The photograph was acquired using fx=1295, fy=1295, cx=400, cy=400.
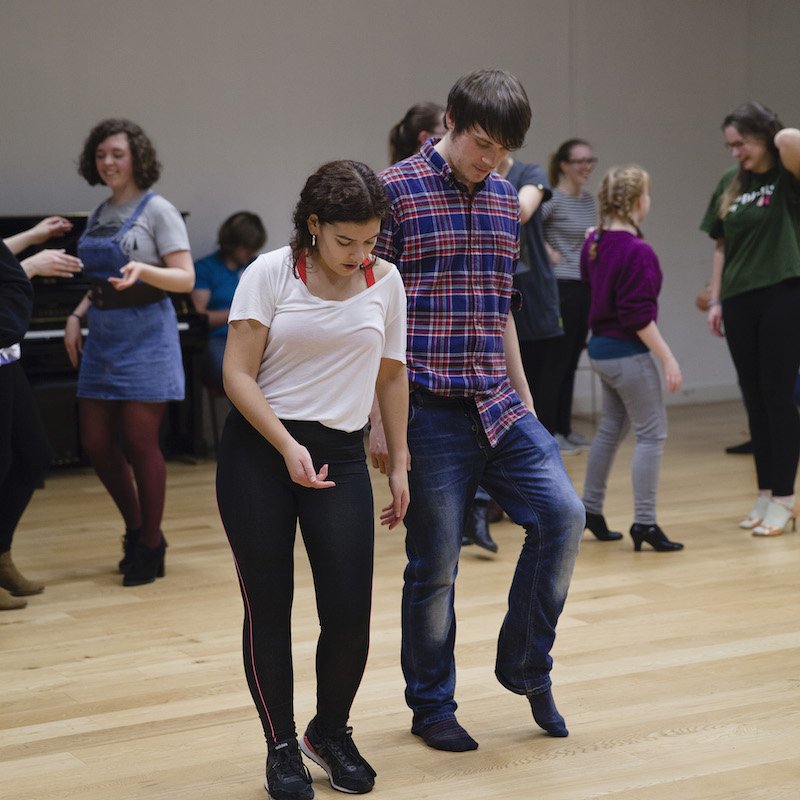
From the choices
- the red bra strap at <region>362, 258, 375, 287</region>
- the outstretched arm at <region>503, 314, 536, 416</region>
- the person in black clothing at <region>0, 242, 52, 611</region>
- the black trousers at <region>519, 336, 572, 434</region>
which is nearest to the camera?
the red bra strap at <region>362, 258, 375, 287</region>

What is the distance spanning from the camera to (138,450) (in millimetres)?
4281

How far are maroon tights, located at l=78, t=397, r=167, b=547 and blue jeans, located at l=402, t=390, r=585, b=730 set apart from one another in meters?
1.75

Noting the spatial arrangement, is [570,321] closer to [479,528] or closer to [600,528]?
[600,528]

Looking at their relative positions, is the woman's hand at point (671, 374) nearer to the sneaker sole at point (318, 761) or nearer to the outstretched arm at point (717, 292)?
the outstretched arm at point (717, 292)

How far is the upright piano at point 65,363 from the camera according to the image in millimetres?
6562

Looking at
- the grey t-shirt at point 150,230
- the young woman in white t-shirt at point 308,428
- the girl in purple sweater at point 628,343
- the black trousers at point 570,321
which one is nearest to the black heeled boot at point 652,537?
the girl in purple sweater at point 628,343

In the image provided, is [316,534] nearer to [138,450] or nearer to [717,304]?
[138,450]

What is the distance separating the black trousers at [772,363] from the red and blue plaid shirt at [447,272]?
88.0 inches

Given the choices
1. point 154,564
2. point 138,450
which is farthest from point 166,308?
point 154,564

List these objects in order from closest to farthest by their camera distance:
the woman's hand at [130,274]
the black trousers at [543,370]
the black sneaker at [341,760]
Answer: the black sneaker at [341,760], the woman's hand at [130,274], the black trousers at [543,370]

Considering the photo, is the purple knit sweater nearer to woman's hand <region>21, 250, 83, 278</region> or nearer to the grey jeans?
the grey jeans

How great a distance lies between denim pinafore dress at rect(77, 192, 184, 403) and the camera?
166 inches

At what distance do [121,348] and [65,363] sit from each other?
2.54 metres

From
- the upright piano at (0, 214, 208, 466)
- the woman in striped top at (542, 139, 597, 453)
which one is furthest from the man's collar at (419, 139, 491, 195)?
the woman in striped top at (542, 139, 597, 453)
